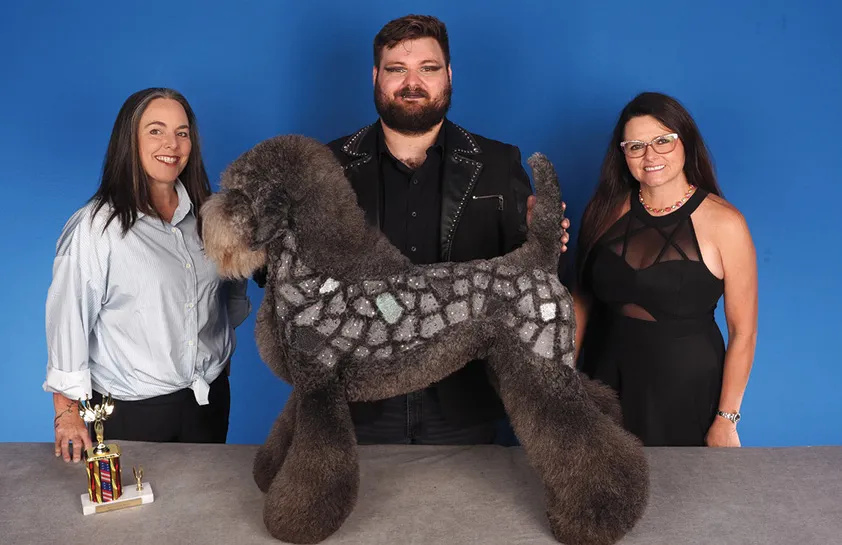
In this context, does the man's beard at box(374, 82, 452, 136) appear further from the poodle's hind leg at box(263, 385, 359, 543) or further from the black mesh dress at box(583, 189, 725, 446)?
the poodle's hind leg at box(263, 385, 359, 543)

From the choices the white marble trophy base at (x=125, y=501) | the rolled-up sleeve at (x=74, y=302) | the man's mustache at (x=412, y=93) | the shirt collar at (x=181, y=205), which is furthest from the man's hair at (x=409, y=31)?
the white marble trophy base at (x=125, y=501)

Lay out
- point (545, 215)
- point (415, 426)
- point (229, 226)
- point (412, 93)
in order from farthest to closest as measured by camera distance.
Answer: point (415, 426), point (412, 93), point (545, 215), point (229, 226)

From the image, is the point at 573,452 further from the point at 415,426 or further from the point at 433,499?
the point at 415,426

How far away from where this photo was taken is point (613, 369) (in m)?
1.94

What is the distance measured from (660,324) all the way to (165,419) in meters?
1.36

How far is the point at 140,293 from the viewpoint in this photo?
66.0 inches

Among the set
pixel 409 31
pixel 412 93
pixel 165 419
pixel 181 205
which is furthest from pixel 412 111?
pixel 165 419

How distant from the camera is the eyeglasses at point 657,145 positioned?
1.83 meters

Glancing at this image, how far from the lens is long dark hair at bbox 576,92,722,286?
6.12 feet

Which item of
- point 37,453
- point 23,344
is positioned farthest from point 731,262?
point 23,344

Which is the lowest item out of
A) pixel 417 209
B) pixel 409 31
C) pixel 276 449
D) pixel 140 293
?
pixel 276 449

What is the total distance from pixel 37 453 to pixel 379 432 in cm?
85

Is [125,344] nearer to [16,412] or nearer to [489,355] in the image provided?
[489,355]

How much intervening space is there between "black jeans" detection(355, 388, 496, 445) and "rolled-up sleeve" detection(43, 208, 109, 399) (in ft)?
2.34
